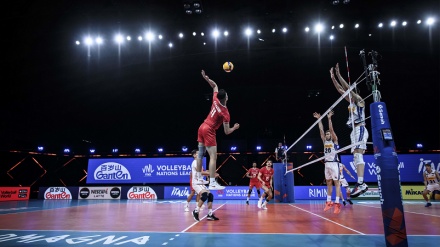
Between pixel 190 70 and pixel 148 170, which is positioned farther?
pixel 148 170

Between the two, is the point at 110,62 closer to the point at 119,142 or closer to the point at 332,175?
the point at 119,142

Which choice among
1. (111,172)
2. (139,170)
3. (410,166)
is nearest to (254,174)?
(139,170)

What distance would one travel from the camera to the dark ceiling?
1185 centimetres

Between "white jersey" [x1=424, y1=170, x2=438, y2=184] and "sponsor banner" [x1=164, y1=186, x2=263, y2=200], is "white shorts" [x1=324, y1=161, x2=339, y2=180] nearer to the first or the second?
"white jersey" [x1=424, y1=170, x2=438, y2=184]

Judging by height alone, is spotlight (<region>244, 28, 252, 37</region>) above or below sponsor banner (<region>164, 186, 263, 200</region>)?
above

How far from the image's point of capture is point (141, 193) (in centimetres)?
1742

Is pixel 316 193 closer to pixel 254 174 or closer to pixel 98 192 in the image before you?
pixel 254 174

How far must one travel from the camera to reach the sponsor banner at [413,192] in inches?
624

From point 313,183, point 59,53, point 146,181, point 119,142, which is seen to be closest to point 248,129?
point 313,183

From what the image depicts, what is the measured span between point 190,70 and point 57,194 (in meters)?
12.1

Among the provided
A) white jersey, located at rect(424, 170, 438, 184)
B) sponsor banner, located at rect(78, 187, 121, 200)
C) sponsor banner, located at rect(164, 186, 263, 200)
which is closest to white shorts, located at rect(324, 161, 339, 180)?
white jersey, located at rect(424, 170, 438, 184)

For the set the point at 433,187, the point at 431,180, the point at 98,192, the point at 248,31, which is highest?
the point at 248,31

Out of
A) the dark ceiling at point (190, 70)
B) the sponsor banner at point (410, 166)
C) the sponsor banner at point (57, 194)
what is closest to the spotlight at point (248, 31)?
the dark ceiling at point (190, 70)

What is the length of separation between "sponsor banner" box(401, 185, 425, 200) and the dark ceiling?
11.8ft
